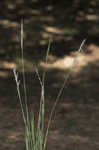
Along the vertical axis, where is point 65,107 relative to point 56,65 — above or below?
below

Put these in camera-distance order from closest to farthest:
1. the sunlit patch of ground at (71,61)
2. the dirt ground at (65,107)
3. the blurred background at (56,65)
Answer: the dirt ground at (65,107) < the blurred background at (56,65) < the sunlit patch of ground at (71,61)

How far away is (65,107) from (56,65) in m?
1.29

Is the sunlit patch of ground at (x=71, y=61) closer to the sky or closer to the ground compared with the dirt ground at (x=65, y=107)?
closer to the sky

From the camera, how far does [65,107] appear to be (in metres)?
4.30

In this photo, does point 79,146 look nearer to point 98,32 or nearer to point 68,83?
point 68,83

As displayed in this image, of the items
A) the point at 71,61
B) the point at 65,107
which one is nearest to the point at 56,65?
the point at 71,61

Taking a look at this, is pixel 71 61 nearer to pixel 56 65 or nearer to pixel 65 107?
pixel 56 65

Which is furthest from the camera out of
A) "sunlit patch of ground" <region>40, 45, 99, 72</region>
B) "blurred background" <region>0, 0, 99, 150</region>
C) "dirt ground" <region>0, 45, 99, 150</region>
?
"sunlit patch of ground" <region>40, 45, 99, 72</region>

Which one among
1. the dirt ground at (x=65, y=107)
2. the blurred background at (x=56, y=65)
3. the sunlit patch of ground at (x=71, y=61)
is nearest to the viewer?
the dirt ground at (x=65, y=107)

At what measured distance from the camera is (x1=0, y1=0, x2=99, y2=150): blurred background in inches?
143

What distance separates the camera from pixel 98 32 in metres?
6.16

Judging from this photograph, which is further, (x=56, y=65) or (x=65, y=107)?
(x=56, y=65)

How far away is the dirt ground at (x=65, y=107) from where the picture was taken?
3412 mm

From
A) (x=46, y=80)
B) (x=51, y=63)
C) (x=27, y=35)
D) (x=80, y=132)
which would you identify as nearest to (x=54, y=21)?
(x=27, y=35)
